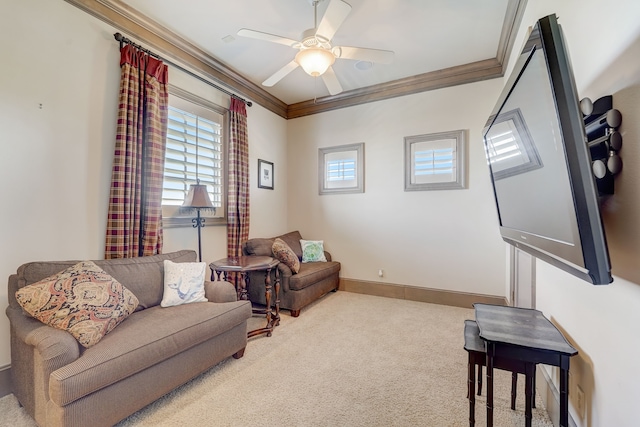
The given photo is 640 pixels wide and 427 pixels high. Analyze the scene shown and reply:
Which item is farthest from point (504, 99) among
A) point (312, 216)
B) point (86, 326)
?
point (312, 216)

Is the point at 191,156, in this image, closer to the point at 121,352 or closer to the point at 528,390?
the point at 121,352

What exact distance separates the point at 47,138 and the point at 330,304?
10.9 feet

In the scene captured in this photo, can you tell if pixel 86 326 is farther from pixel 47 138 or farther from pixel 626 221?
pixel 626 221

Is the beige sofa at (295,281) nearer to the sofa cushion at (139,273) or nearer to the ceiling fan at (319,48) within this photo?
the sofa cushion at (139,273)

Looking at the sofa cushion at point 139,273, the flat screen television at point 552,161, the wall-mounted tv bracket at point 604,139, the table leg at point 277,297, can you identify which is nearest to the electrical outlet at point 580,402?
the flat screen television at point 552,161

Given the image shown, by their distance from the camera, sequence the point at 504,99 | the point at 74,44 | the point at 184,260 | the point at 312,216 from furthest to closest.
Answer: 1. the point at 312,216
2. the point at 184,260
3. the point at 74,44
4. the point at 504,99

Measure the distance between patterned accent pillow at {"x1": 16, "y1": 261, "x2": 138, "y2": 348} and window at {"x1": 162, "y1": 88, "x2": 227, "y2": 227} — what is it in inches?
45.2

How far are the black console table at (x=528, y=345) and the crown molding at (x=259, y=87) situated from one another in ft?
8.69

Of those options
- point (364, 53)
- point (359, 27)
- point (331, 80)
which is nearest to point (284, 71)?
point (331, 80)

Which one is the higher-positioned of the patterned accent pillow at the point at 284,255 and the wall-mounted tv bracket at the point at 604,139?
the wall-mounted tv bracket at the point at 604,139

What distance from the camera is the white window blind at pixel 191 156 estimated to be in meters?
3.03

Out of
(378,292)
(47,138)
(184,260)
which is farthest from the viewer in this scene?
(378,292)

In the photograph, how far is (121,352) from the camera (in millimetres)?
1558

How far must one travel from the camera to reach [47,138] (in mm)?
2135
